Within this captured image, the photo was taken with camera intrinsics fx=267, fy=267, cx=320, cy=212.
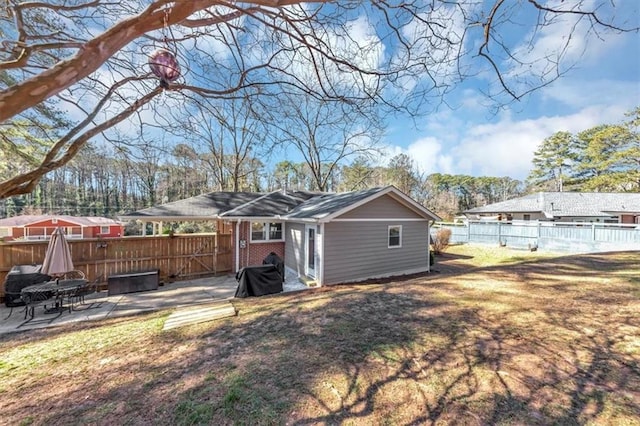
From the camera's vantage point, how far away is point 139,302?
25.0ft

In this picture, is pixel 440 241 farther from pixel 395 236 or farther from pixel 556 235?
pixel 395 236

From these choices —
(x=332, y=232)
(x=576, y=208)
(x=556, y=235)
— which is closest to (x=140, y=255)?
(x=332, y=232)

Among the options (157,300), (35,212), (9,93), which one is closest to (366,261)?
(157,300)

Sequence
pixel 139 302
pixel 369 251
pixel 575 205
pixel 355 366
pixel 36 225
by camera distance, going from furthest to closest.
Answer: pixel 575 205 → pixel 36 225 → pixel 369 251 → pixel 139 302 → pixel 355 366

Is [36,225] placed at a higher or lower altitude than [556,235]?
higher

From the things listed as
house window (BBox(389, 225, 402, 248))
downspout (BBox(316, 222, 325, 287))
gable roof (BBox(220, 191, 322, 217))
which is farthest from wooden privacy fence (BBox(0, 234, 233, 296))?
house window (BBox(389, 225, 402, 248))

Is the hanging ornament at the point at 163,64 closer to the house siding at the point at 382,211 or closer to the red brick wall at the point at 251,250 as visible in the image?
the house siding at the point at 382,211

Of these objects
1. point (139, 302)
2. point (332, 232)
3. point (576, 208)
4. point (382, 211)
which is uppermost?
point (576, 208)

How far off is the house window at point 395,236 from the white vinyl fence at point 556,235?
810 centimetres

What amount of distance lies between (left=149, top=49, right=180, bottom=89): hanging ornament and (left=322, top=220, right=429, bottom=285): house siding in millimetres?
6446

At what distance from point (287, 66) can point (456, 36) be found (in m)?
2.62

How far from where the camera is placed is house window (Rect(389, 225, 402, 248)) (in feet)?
35.4

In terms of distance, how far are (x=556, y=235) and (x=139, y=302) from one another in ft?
67.5

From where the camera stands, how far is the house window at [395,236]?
10798mm
